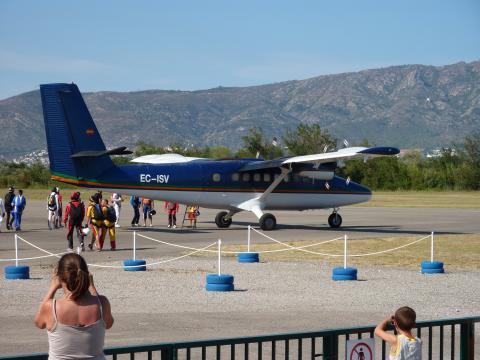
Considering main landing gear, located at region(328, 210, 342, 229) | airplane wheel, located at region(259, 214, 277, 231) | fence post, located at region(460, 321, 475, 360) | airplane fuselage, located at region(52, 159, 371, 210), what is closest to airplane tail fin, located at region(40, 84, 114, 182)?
airplane fuselage, located at region(52, 159, 371, 210)

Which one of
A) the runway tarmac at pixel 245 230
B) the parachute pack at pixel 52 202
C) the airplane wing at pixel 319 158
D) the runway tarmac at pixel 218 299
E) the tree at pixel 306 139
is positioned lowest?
the runway tarmac at pixel 218 299

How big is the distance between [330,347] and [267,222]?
28635 mm

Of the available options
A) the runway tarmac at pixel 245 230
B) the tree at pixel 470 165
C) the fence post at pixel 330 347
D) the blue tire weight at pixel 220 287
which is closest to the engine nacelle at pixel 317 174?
the runway tarmac at pixel 245 230

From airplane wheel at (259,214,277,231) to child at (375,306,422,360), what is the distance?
28372 millimetres

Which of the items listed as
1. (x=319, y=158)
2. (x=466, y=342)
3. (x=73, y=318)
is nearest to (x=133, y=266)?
(x=466, y=342)

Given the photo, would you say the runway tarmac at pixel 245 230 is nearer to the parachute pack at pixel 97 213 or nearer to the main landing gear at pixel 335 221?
the main landing gear at pixel 335 221

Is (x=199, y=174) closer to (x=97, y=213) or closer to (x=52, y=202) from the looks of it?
(x=52, y=202)

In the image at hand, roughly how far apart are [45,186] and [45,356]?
92759 mm

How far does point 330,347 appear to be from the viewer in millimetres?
8305

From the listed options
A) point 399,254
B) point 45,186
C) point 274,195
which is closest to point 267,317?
point 399,254

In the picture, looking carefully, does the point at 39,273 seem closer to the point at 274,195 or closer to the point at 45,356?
the point at 45,356

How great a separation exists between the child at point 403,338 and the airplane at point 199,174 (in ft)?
79.8

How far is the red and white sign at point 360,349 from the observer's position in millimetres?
8320

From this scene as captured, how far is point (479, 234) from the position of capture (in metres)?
36.3
